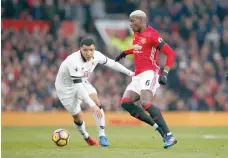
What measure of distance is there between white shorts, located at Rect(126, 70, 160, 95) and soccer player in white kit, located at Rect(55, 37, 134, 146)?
0.50 metres

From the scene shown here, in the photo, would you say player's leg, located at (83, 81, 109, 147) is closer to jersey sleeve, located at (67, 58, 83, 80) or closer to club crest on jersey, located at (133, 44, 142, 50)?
jersey sleeve, located at (67, 58, 83, 80)

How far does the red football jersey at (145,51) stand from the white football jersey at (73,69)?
986 mm

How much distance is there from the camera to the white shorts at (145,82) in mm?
13500

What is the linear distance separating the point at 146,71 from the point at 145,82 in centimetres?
26

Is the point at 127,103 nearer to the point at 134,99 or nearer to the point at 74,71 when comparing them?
the point at 134,99

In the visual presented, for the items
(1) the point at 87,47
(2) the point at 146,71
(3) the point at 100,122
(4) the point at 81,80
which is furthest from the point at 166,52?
(3) the point at 100,122

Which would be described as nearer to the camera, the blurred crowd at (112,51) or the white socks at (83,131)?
the white socks at (83,131)

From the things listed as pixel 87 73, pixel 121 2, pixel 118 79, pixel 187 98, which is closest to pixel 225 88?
pixel 187 98

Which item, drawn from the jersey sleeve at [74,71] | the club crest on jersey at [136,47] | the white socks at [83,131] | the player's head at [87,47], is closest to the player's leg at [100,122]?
the white socks at [83,131]

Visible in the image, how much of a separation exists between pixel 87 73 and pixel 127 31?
16853 mm

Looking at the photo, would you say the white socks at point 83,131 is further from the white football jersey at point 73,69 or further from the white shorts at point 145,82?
the white shorts at point 145,82

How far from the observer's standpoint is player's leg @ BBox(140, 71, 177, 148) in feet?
43.7

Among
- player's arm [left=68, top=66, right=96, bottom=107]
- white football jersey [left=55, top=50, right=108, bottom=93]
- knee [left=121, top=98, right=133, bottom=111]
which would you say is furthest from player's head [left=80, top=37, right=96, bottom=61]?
→ knee [left=121, top=98, right=133, bottom=111]

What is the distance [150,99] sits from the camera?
1347cm
